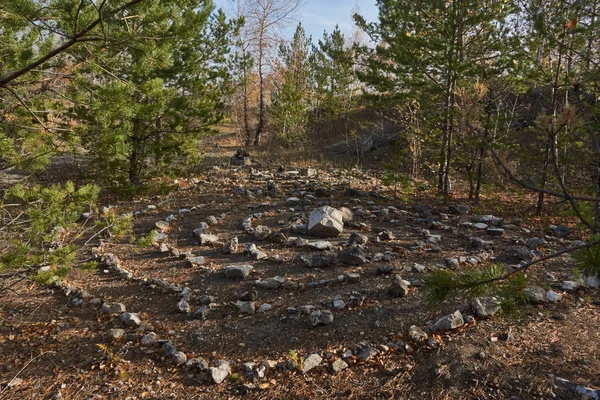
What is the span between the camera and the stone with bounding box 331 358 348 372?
3600 mm

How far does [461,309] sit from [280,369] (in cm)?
219

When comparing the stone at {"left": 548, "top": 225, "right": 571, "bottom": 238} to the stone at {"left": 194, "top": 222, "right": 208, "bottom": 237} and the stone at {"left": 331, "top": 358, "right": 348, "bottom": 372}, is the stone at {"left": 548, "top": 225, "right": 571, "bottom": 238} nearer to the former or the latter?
the stone at {"left": 331, "top": 358, "right": 348, "bottom": 372}

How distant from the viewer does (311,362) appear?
3.66m

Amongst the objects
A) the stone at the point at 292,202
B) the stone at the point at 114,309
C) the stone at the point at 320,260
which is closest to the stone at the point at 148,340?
the stone at the point at 114,309

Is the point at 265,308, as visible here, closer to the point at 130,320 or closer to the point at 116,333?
the point at 130,320

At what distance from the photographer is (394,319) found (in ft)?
14.0

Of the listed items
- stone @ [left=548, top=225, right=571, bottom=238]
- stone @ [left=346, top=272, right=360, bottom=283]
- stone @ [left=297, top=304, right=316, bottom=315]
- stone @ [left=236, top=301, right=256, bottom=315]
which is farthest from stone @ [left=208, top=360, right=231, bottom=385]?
stone @ [left=548, top=225, right=571, bottom=238]

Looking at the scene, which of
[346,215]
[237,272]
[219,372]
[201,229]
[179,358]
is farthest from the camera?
[346,215]

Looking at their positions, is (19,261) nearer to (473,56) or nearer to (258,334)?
(258,334)

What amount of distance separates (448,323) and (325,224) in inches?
135

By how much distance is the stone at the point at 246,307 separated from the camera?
4656 mm

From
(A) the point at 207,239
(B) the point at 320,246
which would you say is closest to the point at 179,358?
(B) the point at 320,246

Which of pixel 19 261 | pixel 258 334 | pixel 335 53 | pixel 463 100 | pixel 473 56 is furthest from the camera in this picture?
pixel 335 53

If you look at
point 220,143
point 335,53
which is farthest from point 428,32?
point 220,143
